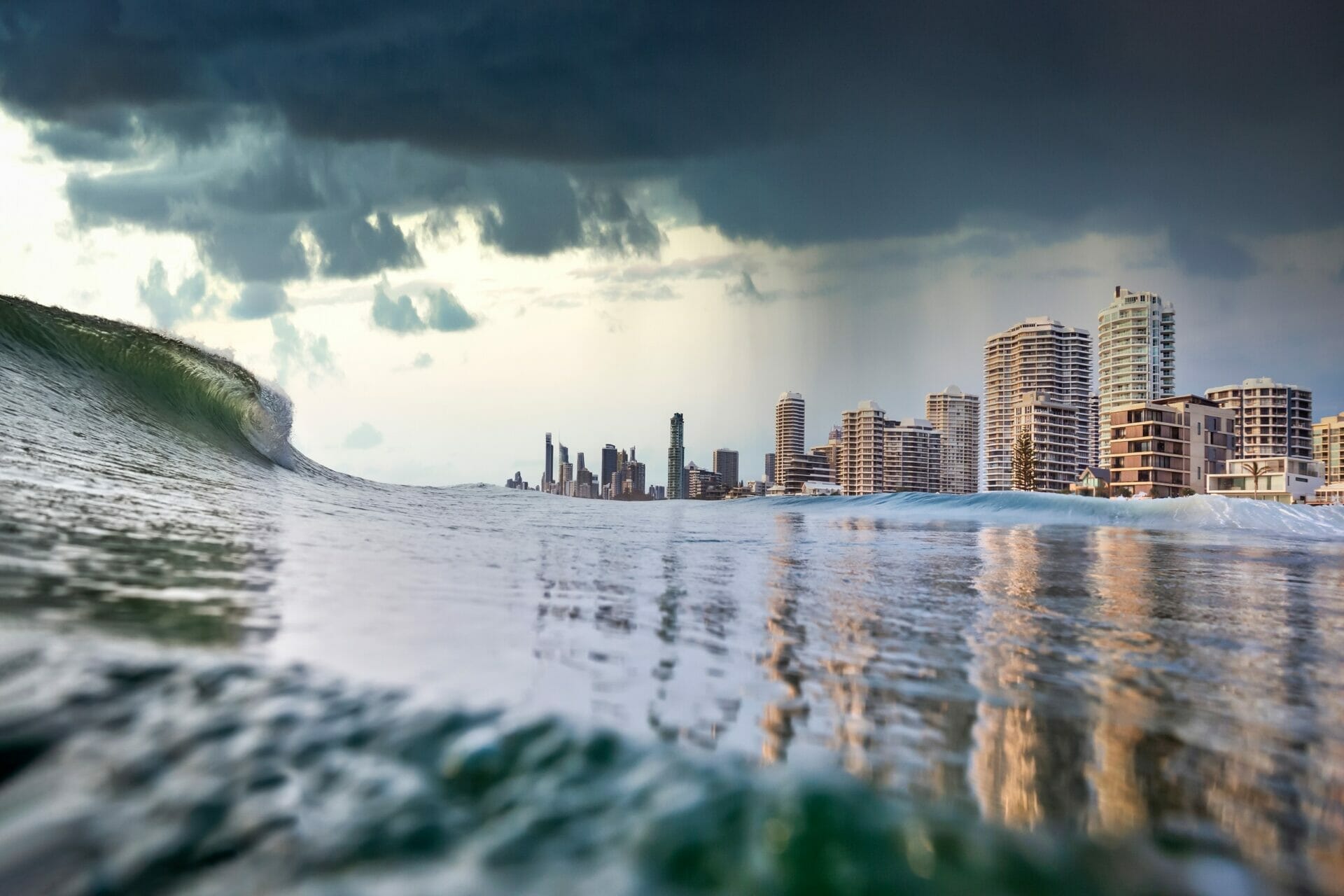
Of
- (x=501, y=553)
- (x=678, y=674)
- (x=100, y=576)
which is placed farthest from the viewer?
(x=501, y=553)

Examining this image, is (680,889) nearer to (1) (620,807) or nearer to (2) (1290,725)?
(1) (620,807)

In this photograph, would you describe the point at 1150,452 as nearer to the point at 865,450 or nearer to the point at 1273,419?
the point at 1273,419

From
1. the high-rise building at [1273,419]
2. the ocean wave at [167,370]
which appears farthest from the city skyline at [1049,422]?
the ocean wave at [167,370]

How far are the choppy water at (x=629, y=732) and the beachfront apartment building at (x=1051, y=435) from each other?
10380 centimetres

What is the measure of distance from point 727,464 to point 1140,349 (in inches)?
3758

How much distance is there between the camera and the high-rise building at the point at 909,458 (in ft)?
424

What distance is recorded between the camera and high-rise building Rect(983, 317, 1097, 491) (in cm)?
11288

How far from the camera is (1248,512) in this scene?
48.6 ft

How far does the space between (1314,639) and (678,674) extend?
2366mm

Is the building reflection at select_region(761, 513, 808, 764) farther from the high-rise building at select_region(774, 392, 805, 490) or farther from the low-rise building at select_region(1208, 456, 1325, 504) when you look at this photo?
the high-rise building at select_region(774, 392, 805, 490)

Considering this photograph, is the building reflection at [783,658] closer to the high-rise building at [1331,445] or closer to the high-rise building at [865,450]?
the high-rise building at [865,450]

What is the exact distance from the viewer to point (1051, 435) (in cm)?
9812

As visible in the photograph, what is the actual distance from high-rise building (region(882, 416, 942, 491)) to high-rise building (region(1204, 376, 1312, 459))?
1777 inches

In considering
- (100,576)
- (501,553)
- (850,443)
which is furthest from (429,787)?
(850,443)
